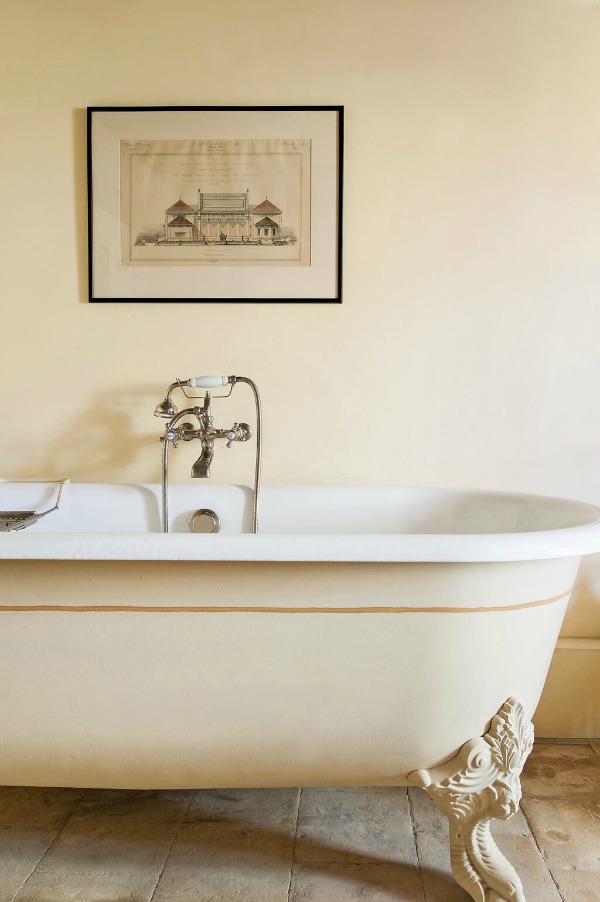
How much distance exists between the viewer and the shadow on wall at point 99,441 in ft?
6.78

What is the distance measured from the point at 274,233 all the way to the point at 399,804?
1.52 m

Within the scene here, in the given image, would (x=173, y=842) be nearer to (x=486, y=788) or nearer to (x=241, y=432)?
(x=486, y=788)

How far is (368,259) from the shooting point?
203 centimetres

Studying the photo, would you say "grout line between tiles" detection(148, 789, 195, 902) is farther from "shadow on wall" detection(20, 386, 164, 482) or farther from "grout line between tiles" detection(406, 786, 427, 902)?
"shadow on wall" detection(20, 386, 164, 482)

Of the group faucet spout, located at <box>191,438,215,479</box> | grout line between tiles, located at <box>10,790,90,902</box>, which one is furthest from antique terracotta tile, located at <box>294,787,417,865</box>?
faucet spout, located at <box>191,438,215,479</box>

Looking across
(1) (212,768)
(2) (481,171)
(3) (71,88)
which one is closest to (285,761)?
(1) (212,768)

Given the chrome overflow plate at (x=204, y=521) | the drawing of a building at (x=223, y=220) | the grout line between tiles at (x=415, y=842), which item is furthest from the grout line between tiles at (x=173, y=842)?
the drawing of a building at (x=223, y=220)

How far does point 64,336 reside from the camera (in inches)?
81.2

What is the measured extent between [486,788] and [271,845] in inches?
18.8

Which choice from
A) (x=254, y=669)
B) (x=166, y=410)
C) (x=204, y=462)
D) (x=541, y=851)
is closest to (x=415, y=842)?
(x=541, y=851)

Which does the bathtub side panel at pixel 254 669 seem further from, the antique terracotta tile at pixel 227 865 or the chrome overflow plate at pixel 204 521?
the chrome overflow plate at pixel 204 521

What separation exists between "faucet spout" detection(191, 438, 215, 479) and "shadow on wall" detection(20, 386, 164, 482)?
246mm

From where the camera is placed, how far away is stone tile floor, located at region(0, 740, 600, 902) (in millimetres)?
1320

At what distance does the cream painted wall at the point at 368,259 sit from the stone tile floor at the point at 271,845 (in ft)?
2.35
